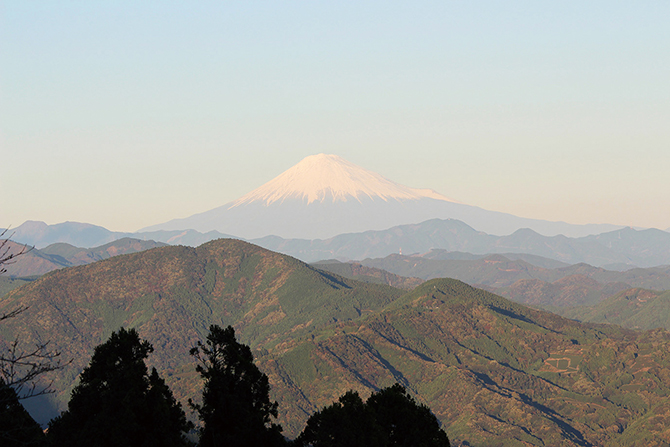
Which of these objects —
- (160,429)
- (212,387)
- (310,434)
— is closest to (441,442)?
(310,434)

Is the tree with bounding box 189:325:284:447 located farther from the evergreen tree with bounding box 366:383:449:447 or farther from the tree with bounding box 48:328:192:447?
the evergreen tree with bounding box 366:383:449:447

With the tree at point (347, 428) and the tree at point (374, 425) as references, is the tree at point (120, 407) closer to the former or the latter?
the tree at point (347, 428)

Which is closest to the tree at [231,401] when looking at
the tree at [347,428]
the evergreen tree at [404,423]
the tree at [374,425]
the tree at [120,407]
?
the tree at [120,407]

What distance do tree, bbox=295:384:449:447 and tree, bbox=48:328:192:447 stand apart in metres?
15.7

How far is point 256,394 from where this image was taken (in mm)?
75062

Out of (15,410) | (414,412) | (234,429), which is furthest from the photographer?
(414,412)

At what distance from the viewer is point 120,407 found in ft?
222

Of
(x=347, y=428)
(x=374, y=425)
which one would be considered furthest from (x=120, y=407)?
(x=374, y=425)

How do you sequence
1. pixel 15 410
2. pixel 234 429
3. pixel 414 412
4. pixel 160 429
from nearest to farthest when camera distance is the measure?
1. pixel 160 429
2. pixel 234 429
3. pixel 15 410
4. pixel 414 412

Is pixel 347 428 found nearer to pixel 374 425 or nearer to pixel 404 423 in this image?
pixel 374 425

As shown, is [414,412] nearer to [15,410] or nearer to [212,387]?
[212,387]

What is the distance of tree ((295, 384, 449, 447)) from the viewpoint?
75.4 metres

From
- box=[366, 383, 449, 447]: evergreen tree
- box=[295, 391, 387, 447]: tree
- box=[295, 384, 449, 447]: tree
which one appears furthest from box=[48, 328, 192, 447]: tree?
box=[366, 383, 449, 447]: evergreen tree

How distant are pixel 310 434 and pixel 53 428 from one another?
2852 cm
